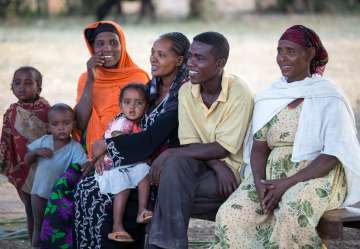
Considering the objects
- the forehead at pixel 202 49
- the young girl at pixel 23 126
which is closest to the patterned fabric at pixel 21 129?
the young girl at pixel 23 126

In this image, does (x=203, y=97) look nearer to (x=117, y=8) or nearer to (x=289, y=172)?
(x=289, y=172)

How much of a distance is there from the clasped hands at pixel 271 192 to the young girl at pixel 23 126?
1794 millimetres

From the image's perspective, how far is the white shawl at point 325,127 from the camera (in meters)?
4.56

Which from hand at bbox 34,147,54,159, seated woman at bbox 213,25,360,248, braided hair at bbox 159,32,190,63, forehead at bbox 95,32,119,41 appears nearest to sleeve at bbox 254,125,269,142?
seated woman at bbox 213,25,360,248

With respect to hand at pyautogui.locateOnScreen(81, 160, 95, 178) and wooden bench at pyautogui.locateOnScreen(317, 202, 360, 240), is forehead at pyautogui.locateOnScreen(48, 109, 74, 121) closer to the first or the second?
hand at pyautogui.locateOnScreen(81, 160, 95, 178)

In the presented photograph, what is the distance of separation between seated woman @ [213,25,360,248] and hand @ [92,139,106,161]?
35.1 inches

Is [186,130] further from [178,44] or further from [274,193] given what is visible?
[274,193]

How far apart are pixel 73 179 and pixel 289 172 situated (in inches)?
54.5

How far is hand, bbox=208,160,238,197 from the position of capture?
484 centimetres

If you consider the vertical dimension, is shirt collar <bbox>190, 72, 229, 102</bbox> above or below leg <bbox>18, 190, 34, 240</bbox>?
above

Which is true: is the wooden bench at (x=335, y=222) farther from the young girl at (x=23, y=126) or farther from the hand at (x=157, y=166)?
the young girl at (x=23, y=126)

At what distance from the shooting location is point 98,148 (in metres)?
5.25

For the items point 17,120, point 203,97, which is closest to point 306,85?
point 203,97

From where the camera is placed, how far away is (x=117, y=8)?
24.2 meters
